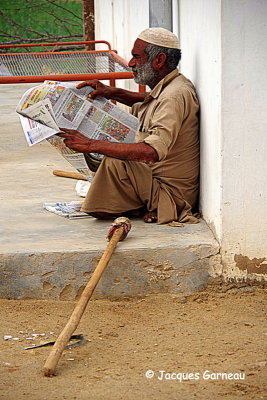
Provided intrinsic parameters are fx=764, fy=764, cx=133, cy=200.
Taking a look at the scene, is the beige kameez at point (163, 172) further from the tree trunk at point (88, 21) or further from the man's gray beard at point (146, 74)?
the tree trunk at point (88, 21)

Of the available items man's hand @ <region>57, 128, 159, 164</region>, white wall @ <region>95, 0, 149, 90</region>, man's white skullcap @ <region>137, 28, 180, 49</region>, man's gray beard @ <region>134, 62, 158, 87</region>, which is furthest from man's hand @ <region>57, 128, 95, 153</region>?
white wall @ <region>95, 0, 149, 90</region>

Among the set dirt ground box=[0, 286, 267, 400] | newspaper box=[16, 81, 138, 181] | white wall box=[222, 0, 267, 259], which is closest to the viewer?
dirt ground box=[0, 286, 267, 400]

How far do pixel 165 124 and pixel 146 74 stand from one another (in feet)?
1.50

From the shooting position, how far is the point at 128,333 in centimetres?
348

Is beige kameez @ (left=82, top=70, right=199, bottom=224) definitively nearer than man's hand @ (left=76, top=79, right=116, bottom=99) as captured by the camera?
Yes

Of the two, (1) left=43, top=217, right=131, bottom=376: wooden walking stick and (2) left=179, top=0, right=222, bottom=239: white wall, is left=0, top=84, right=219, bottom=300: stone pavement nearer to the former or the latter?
(1) left=43, top=217, right=131, bottom=376: wooden walking stick

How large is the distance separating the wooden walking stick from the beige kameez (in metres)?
0.33

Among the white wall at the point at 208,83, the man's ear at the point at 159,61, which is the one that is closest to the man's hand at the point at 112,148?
the white wall at the point at 208,83

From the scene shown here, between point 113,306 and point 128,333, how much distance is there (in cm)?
35

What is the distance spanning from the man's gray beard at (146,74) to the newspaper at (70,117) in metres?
0.23

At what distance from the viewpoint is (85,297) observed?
11.1ft

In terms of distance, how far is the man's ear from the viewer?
4266 millimetres

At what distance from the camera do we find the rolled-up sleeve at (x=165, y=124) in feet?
12.9

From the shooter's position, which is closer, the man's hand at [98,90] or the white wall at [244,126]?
the white wall at [244,126]
